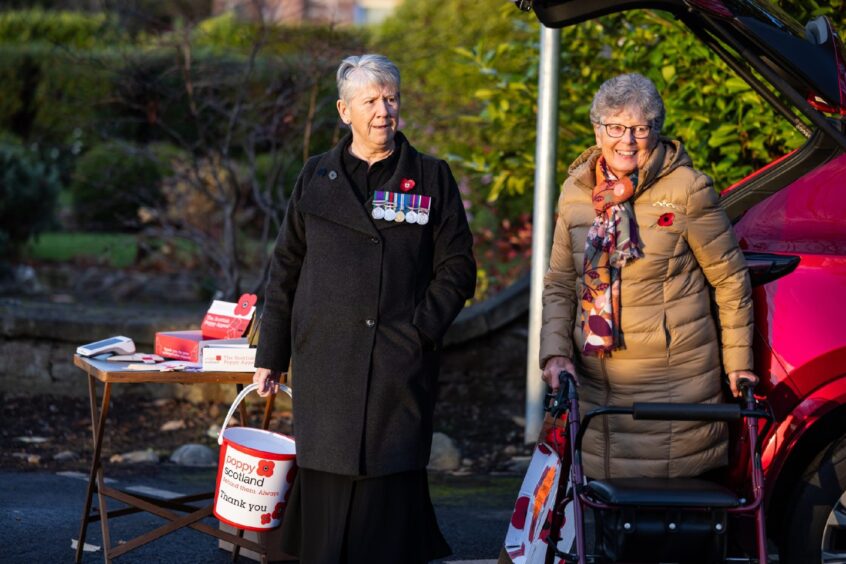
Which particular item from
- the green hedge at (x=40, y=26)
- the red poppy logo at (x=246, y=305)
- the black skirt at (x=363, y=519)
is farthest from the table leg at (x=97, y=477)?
the green hedge at (x=40, y=26)

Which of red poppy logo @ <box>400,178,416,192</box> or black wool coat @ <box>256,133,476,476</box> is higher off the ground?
red poppy logo @ <box>400,178,416,192</box>

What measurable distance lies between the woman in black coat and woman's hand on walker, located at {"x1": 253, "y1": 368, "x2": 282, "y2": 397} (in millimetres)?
153

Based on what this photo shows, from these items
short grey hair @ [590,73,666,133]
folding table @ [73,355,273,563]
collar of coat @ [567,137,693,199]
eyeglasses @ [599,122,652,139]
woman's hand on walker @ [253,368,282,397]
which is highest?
short grey hair @ [590,73,666,133]

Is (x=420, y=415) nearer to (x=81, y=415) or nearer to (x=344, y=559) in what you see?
(x=344, y=559)

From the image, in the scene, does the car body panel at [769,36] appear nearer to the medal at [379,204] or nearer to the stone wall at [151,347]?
the medal at [379,204]

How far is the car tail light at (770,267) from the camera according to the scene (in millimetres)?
4180

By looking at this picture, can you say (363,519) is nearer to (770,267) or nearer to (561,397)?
(561,397)

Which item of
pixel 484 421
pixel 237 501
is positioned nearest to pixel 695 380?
pixel 237 501

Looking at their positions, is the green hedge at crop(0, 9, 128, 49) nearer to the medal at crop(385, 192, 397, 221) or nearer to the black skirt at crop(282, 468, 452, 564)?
the medal at crop(385, 192, 397, 221)

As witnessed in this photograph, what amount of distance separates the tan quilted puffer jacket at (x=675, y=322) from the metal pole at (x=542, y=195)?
3326 millimetres

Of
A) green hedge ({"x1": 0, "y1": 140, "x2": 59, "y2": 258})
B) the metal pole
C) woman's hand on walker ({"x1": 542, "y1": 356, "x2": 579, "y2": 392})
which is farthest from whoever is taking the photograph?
green hedge ({"x1": 0, "y1": 140, "x2": 59, "y2": 258})

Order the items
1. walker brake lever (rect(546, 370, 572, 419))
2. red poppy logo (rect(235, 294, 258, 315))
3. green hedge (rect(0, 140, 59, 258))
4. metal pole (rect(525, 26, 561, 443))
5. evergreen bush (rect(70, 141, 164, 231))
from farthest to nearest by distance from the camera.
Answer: evergreen bush (rect(70, 141, 164, 231)) → green hedge (rect(0, 140, 59, 258)) → metal pole (rect(525, 26, 561, 443)) → red poppy logo (rect(235, 294, 258, 315)) → walker brake lever (rect(546, 370, 572, 419))

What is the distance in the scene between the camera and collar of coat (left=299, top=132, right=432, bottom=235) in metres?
4.24

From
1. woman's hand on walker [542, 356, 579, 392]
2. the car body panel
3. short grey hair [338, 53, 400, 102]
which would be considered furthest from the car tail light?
short grey hair [338, 53, 400, 102]
